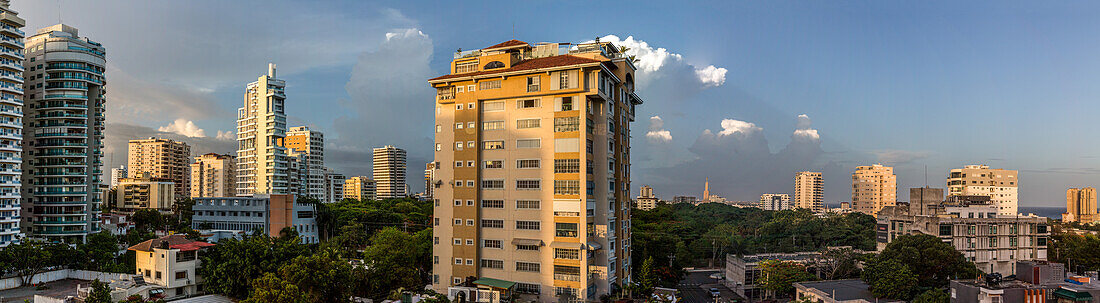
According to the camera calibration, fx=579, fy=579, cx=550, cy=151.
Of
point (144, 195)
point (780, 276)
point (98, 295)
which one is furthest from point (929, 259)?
point (144, 195)

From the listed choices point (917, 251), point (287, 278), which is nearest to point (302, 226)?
point (287, 278)

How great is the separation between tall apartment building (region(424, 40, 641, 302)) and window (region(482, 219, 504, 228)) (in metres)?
0.08

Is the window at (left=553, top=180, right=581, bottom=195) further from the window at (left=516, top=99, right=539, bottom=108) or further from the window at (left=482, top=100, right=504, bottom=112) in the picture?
the window at (left=482, top=100, right=504, bottom=112)

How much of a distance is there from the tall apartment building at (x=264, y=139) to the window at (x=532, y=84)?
84.6 m

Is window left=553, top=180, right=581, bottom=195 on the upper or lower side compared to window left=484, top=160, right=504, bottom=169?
lower

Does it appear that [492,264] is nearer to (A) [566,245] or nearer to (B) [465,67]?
(A) [566,245]

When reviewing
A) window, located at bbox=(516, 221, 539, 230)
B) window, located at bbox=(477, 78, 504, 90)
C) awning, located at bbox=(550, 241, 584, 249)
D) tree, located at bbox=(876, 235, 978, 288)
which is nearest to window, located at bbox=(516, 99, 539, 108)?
window, located at bbox=(477, 78, 504, 90)

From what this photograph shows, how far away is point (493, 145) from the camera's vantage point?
4600 centimetres

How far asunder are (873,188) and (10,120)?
624 feet

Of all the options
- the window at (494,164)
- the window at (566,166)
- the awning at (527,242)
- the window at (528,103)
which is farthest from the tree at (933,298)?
the window at (494,164)

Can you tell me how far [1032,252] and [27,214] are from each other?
4412 inches

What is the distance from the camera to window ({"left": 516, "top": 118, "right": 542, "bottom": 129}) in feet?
146

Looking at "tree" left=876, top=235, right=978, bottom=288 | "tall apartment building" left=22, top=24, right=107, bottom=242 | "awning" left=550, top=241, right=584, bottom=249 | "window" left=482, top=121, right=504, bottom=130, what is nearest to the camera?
"awning" left=550, top=241, right=584, bottom=249

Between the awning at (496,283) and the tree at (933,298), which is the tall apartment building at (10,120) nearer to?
the awning at (496,283)
